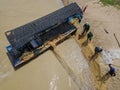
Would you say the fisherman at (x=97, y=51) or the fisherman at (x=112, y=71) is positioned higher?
the fisherman at (x=97, y=51)

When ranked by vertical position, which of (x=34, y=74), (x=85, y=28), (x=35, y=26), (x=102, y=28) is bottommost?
(x=102, y=28)

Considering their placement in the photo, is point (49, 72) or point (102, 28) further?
point (102, 28)

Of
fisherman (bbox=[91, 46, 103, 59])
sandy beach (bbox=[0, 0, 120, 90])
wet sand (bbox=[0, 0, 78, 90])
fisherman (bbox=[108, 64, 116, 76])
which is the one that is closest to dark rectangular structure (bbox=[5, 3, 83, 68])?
wet sand (bbox=[0, 0, 78, 90])

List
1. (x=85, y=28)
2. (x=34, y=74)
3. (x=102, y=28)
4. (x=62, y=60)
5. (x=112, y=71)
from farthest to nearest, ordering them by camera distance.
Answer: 1. (x=102, y=28)
2. (x=85, y=28)
3. (x=62, y=60)
4. (x=34, y=74)
5. (x=112, y=71)

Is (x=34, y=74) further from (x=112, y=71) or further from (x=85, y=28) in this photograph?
(x=85, y=28)

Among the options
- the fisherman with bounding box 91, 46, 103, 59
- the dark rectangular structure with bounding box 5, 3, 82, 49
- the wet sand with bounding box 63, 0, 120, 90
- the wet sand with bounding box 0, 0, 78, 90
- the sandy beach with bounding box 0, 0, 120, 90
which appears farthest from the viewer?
the fisherman with bounding box 91, 46, 103, 59

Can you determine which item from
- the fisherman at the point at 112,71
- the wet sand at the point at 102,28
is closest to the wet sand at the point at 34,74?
the wet sand at the point at 102,28

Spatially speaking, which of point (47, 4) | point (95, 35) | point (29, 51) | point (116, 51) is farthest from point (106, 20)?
point (29, 51)

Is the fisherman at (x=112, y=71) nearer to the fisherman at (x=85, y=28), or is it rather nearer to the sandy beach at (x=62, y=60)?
the sandy beach at (x=62, y=60)

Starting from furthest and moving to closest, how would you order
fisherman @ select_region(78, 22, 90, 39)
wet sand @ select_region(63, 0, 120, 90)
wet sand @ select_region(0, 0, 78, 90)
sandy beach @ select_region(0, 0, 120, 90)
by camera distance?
fisherman @ select_region(78, 22, 90, 39) → wet sand @ select_region(63, 0, 120, 90) → sandy beach @ select_region(0, 0, 120, 90) → wet sand @ select_region(0, 0, 78, 90)

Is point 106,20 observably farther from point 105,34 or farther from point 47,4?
point 47,4

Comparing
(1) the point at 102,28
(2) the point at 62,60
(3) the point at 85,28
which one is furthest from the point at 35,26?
(1) the point at 102,28

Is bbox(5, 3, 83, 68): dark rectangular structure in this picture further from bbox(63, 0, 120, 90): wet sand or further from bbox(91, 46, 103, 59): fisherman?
bbox(91, 46, 103, 59): fisherman
